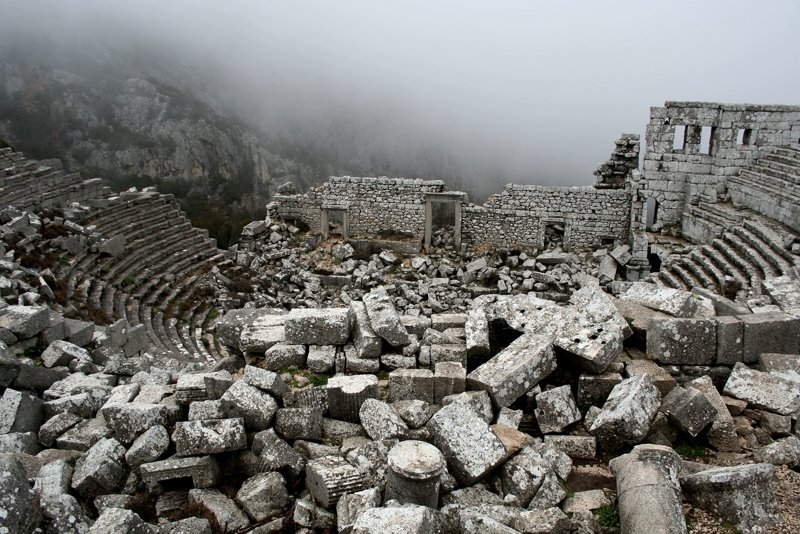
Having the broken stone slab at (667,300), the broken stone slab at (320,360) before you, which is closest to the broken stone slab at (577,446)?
the broken stone slab at (667,300)

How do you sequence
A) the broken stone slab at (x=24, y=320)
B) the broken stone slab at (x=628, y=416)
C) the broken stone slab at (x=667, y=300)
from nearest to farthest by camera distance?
the broken stone slab at (x=628, y=416), the broken stone slab at (x=667, y=300), the broken stone slab at (x=24, y=320)

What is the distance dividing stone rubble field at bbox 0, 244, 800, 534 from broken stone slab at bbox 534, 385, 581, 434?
0.06 feet

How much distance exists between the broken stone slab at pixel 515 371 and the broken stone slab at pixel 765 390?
2311 millimetres

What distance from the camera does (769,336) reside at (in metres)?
7.34

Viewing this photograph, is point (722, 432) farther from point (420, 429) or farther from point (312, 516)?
point (312, 516)

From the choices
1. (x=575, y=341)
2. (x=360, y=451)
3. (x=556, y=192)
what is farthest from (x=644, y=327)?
(x=556, y=192)

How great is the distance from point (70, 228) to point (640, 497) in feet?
59.2

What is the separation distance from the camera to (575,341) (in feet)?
22.8

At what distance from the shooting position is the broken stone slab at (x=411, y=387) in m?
6.71

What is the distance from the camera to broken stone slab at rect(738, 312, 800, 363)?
7328 millimetres

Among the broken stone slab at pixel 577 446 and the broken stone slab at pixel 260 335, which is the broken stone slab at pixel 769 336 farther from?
the broken stone slab at pixel 260 335

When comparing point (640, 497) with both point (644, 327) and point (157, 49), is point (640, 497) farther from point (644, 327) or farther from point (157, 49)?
point (157, 49)

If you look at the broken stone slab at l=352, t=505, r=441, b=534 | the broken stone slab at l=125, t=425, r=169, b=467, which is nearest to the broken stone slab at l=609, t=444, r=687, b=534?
the broken stone slab at l=352, t=505, r=441, b=534

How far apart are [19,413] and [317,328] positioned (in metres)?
4.13
